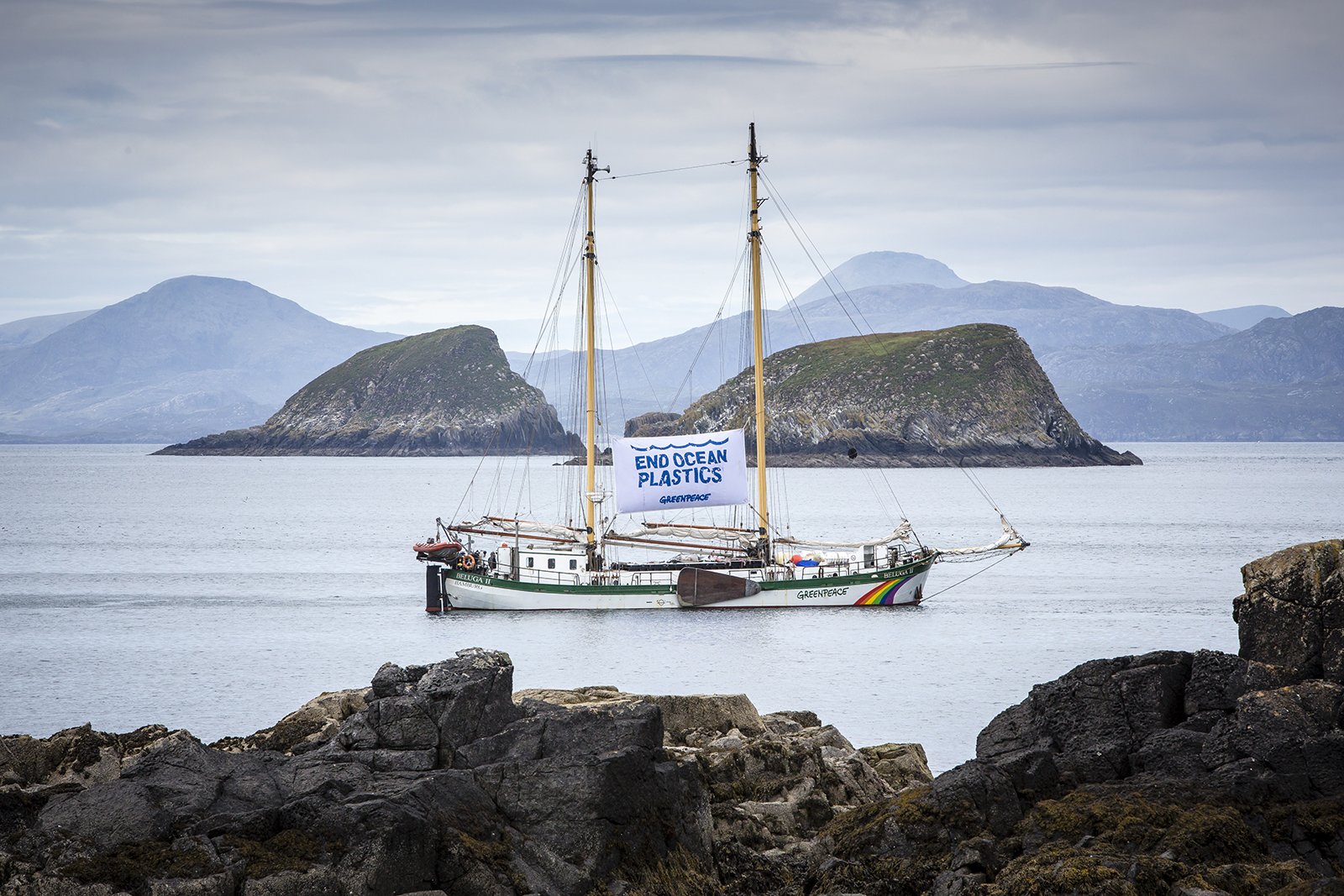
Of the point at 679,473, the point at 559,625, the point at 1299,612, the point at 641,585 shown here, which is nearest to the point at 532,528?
the point at 641,585

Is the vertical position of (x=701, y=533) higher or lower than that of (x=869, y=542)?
higher

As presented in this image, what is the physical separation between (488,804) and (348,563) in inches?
1968

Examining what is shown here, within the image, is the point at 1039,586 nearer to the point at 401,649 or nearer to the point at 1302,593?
the point at 401,649

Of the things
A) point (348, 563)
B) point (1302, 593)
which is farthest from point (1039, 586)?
point (1302, 593)

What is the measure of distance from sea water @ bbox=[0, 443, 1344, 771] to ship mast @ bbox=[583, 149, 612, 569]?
380 cm

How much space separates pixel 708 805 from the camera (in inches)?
408

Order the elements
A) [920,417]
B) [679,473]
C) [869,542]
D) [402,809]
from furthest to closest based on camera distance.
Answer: [920,417] < [869,542] < [679,473] < [402,809]

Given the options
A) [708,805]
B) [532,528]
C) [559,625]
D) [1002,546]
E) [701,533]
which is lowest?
[559,625]

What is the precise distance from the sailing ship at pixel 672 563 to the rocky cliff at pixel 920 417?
5114 inches

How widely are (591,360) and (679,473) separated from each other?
5.41 metres

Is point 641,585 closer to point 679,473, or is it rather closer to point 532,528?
point 679,473

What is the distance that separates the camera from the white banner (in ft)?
138

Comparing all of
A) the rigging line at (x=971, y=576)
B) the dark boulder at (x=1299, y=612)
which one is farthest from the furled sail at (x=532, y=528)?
the dark boulder at (x=1299, y=612)

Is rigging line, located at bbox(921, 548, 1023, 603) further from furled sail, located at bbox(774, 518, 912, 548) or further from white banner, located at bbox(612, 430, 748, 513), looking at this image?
white banner, located at bbox(612, 430, 748, 513)
